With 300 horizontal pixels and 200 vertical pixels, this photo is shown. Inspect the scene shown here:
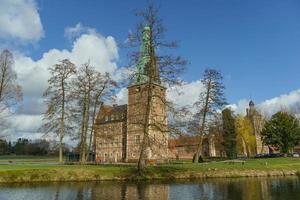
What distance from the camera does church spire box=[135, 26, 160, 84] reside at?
2961 centimetres

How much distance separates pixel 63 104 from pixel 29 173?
49.1 ft

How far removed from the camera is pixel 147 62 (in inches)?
1187

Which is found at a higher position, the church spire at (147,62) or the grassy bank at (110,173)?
the church spire at (147,62)

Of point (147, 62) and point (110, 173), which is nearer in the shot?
point (110, 173)

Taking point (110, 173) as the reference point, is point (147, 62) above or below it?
above

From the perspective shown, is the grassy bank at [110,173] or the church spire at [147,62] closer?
the grassy bank at [110,173]

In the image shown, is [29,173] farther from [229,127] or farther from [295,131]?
[295,131]

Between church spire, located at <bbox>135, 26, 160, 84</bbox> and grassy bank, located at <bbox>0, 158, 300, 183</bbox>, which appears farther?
church spire, located at <bbox>135, 26, 160, 84</bbox>

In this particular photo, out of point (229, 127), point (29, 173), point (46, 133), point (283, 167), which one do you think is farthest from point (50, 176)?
point (229, 127)

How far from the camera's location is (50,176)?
89.7ft

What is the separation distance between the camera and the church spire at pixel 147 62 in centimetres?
2961

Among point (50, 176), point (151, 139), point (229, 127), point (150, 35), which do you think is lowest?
point (50, 176)

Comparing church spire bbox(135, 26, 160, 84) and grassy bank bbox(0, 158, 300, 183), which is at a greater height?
church spire bbox(135, 26, 160, 84)

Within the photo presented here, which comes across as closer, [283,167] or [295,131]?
[283,167]
